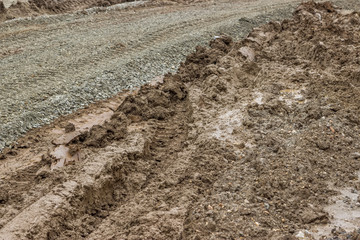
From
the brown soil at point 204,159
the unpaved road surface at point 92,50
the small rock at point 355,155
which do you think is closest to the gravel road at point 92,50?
the unpaved road surface at point 92,50

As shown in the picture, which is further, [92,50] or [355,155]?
[92,50]

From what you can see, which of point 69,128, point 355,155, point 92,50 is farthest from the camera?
point 92,50

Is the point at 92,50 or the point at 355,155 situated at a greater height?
the point at 92,50

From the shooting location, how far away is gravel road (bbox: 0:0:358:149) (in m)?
6.41

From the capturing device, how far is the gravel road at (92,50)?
6410 mm

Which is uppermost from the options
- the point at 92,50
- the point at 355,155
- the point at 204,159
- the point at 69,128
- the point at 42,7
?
the point at 42,7

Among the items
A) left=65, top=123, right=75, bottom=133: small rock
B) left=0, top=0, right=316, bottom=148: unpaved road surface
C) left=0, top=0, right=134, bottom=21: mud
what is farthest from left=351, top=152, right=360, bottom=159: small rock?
left=0, top=0, right=134, bottom=21: mud

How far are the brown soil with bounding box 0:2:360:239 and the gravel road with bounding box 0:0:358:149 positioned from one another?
0.49 meters

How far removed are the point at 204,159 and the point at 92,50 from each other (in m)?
5.23

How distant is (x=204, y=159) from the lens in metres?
4.69

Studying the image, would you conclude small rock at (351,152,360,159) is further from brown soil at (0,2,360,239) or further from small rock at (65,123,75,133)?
small rock at (65,123,75,133)

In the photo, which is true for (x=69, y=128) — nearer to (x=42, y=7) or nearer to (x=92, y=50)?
(x=92, y=50)

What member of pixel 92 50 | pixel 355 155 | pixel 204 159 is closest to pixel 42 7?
pixel 92 50

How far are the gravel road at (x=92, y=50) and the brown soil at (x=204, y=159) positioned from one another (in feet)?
1.60
